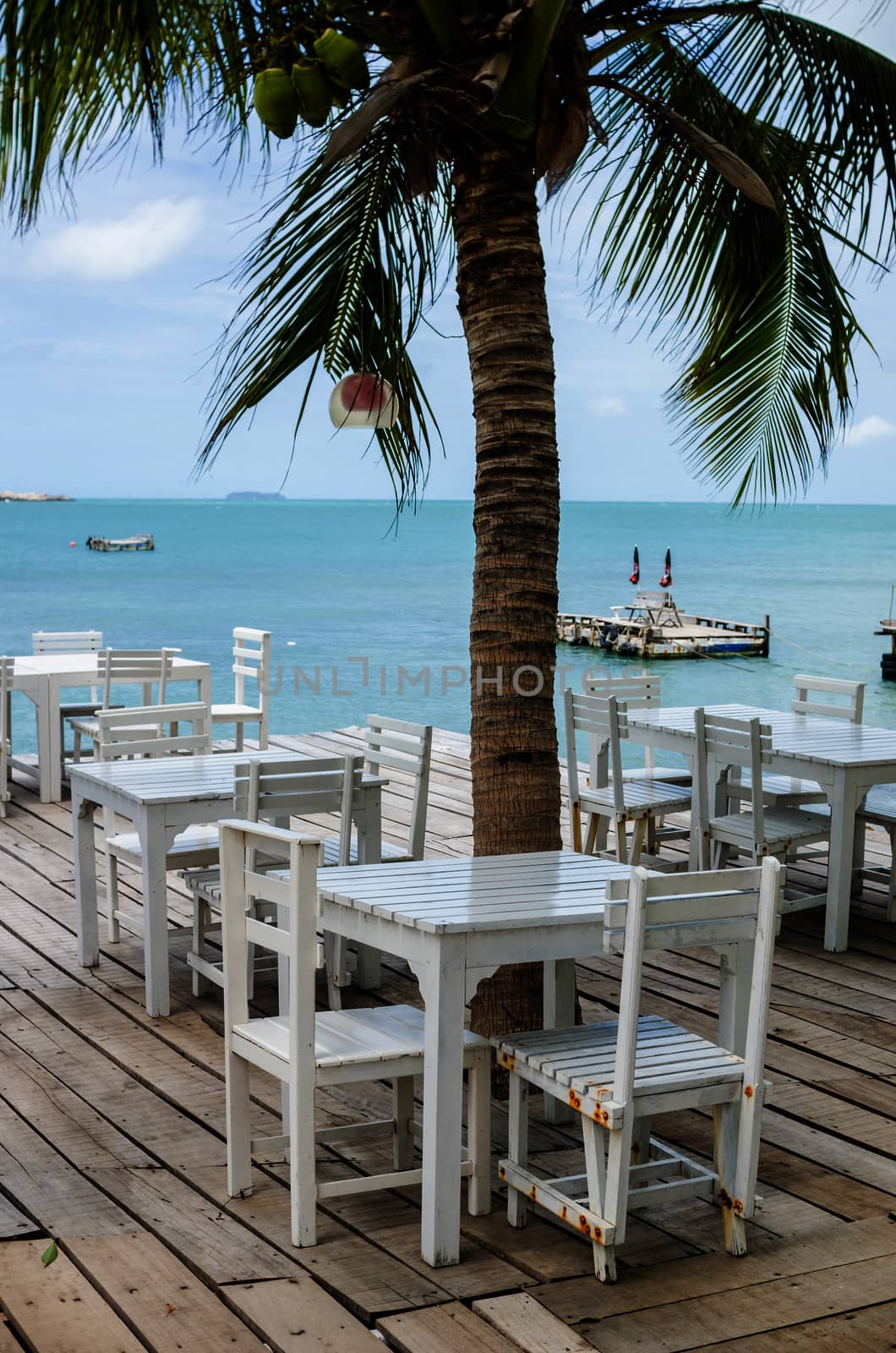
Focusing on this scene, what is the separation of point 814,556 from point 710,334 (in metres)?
91.8

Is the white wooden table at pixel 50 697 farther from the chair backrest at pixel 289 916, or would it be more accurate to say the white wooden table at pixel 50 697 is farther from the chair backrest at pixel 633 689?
the chair backrest at pixel 289 916

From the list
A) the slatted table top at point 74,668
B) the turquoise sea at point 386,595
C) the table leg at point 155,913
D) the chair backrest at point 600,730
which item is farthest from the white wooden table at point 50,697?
the table leg at point 155,913

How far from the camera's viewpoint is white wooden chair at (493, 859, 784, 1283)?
2832 millimetres

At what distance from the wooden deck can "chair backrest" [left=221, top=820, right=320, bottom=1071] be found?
0.42m

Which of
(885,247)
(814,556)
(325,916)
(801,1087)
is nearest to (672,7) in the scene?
(885,247)

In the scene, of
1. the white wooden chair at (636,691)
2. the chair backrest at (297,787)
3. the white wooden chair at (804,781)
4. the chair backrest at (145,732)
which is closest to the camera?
the chair backrest at (297,787)

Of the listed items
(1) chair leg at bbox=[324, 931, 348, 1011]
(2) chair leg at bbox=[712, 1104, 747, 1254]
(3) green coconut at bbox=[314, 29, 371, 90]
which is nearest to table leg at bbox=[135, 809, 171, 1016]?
(1) chair leg at bbox=[324, 931, 348, 1011]

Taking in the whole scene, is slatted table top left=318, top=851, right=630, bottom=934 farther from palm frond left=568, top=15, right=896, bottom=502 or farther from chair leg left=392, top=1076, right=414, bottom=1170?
palm frond left=568, top=15, right=896, bottom=502

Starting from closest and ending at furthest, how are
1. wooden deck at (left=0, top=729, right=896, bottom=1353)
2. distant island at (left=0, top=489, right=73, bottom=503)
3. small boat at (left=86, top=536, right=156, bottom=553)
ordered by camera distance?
wooden deck at (left=0, top=729, right=896, bottom=1353), small boat at (left=86, top=536, right=156, bottom=553), distant island at (left=0, top=489, right=73, bottom=503)

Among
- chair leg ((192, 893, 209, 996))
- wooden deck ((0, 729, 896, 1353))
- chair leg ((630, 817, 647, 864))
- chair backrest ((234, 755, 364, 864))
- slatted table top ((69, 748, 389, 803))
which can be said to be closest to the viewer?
wooden deck ((0, 729, 896, 1353))

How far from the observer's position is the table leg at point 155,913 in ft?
15.5

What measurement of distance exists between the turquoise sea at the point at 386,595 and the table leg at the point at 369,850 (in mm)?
1663

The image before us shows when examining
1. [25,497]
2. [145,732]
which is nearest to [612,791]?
[145,732]

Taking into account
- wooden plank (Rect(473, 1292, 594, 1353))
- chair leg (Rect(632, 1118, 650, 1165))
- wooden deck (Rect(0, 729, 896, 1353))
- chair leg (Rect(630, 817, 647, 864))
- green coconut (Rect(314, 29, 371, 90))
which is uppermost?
green coconut (Rect(314, 29, 371, 90))
